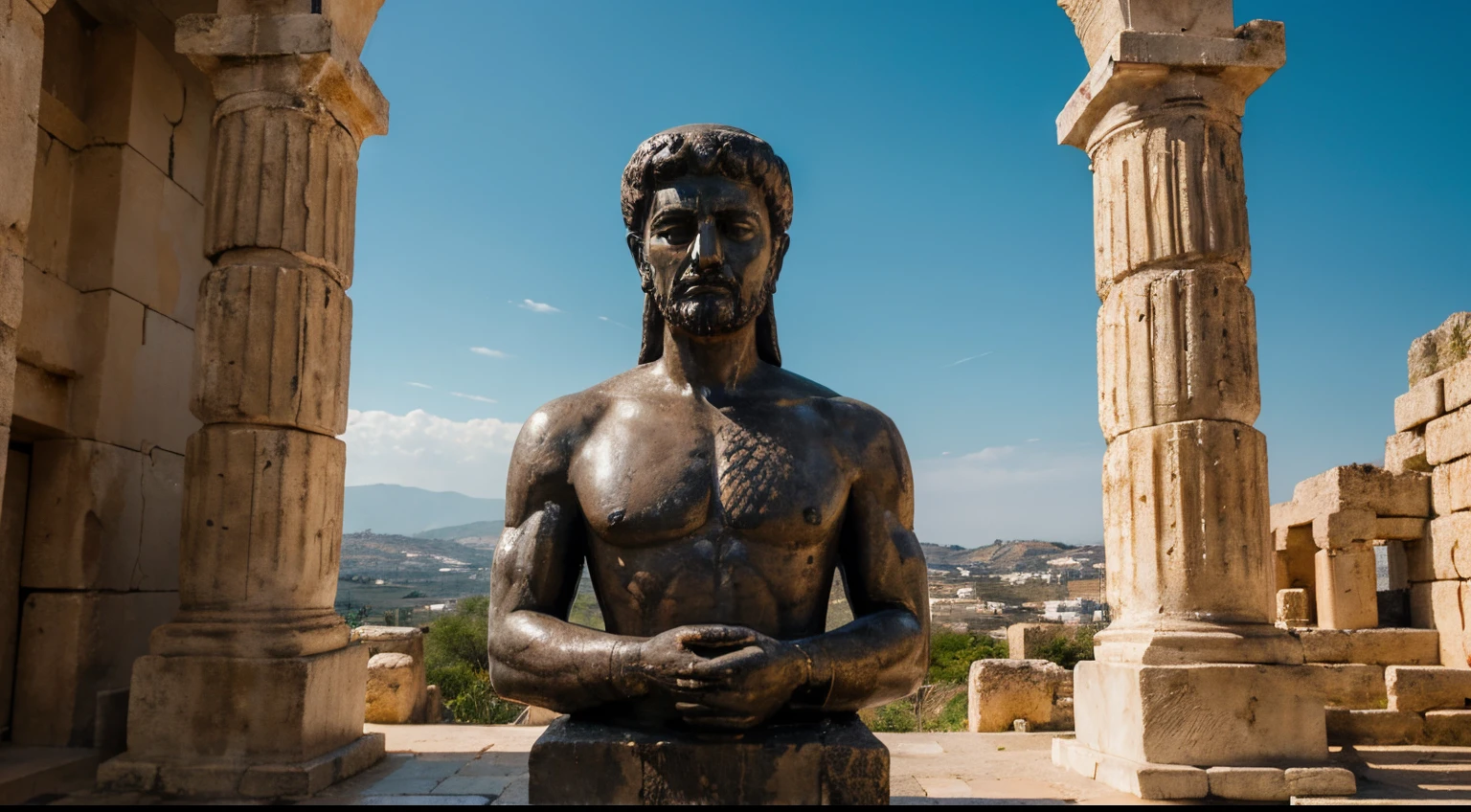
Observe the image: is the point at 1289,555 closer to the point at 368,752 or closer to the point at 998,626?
the point at 368,752

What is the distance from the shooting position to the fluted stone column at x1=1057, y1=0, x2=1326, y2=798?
6148 mm

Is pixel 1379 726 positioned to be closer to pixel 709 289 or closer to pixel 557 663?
pixel 709 289

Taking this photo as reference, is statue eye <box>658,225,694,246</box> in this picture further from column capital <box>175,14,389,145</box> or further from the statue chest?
column capital <box>175,14,389,145</box>

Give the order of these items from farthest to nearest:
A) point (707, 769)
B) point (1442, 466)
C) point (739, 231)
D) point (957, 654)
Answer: point (957, 654) → point (1442, 466) → point (739, 231) → point (707, 769)

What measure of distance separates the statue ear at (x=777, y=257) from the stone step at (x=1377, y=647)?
10469 millimetres

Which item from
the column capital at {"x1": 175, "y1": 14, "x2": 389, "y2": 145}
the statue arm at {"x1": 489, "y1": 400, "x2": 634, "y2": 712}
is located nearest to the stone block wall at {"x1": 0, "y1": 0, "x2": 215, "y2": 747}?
the column capital at {"x1": 175, "y1": 14, "x2": 389, "y2": 145}

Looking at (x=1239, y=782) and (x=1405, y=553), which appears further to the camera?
(x=1405, y=553)

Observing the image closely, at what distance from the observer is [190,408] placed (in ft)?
21.0

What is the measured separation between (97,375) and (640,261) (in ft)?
20.1

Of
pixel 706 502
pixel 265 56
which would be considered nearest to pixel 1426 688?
pixel 706 502

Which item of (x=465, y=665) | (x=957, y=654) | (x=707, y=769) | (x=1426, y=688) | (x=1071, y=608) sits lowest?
(x=1071, y=608)

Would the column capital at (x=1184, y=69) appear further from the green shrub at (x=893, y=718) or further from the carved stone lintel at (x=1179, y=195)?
the green shrub at (x=893, y=718)

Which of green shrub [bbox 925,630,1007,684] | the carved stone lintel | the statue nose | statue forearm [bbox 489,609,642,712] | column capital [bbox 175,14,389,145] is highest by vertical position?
column capital [bbox 175,14,389,145]

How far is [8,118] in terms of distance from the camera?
4789 millimetres
